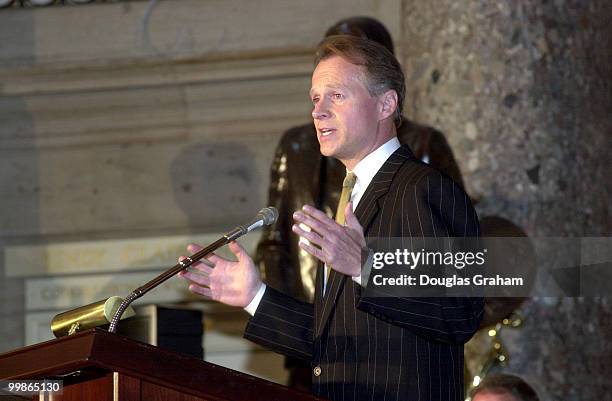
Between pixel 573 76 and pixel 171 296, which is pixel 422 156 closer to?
pixel 573 76

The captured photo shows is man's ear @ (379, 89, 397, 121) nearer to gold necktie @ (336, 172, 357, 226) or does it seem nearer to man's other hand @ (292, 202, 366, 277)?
gold necktie @ (336, 172, 357, 226)

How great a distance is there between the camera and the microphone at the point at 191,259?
2.94 m

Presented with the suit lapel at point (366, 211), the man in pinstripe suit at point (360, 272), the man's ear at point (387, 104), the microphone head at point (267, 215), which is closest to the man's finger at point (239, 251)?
the man in pinstripe suit at point (360, 272)

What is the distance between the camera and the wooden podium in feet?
8.58

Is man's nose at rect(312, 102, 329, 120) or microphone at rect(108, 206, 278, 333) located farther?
man's nose at rect(312, 102, 329, 120)

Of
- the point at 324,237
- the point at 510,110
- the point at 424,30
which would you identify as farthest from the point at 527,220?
the point at 324,237

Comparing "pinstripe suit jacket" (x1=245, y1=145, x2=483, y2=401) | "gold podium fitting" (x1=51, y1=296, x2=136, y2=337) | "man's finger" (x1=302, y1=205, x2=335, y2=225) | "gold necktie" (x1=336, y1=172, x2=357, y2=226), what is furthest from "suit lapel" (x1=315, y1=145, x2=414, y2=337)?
"gold podium fitting" (x1=51, y1=296, x2=136, y2=337)

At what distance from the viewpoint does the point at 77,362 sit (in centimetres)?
260

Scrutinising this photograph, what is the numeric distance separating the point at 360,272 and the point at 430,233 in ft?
0.86

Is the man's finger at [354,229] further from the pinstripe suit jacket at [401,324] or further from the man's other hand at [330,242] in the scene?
the pinstripe suit jacket at [401,324]

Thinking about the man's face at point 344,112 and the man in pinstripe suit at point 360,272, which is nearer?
the man in pinstripe suit at point 360,272

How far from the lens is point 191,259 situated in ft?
10.1

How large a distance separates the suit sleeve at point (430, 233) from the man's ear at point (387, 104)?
27cm

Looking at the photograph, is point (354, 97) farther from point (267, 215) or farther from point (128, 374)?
point (128, 374)
